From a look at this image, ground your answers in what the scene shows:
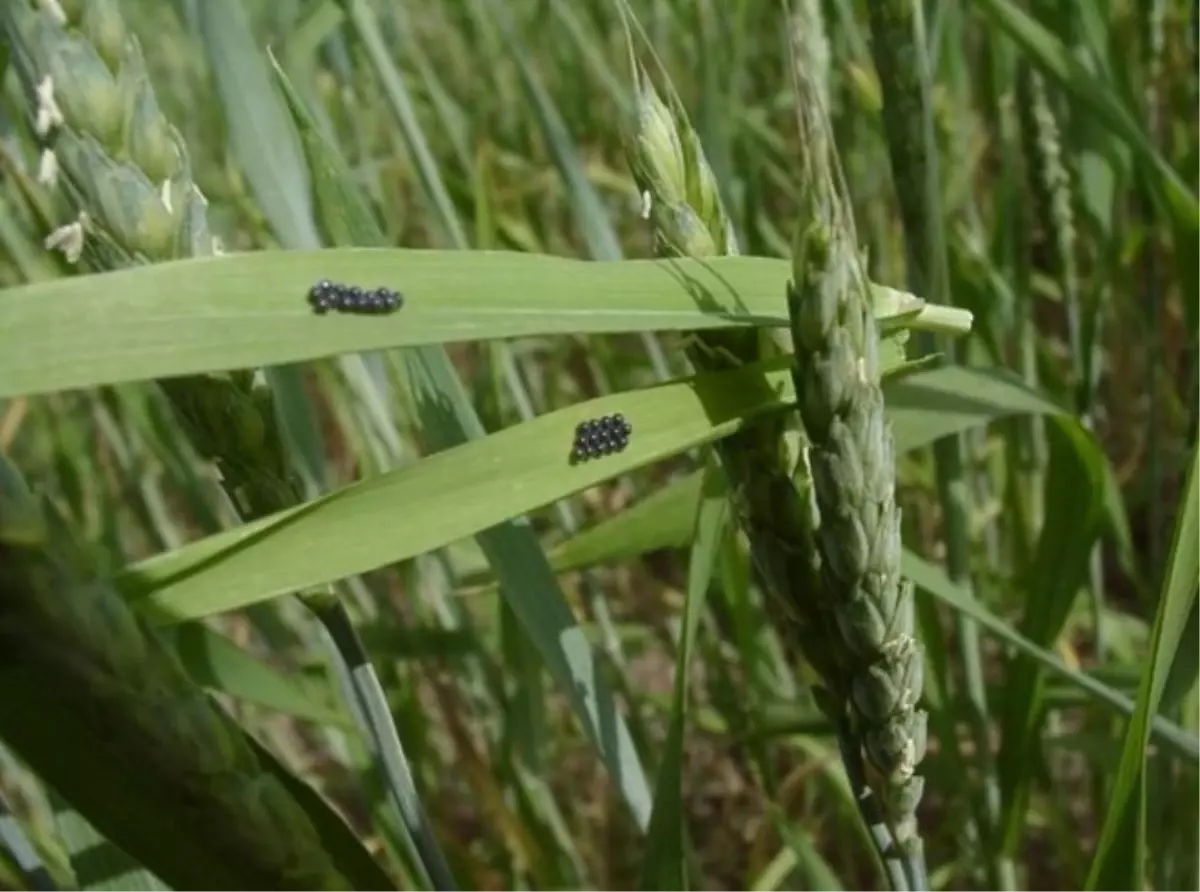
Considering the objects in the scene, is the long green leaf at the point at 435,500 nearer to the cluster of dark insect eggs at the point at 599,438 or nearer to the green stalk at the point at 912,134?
the cluster of dark insect eggs at the point at 599,438

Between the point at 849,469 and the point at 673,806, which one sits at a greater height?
the point at 849,469

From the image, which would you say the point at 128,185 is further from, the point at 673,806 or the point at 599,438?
the point at 673,806

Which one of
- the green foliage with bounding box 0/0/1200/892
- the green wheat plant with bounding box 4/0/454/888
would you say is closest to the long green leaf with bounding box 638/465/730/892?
the green foliage with bounding box 0/0/1200/892

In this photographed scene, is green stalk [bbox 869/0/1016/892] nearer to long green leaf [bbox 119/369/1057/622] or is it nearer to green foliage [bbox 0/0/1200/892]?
green foliage [bbox 0/0/1200/892]

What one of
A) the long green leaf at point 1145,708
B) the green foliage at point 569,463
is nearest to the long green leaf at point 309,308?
the green foliage at point 569,463

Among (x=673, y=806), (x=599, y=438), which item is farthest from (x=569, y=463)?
(x=673, y=806)

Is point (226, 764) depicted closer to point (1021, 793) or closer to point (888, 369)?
point (888, 369)

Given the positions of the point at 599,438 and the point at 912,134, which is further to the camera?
the point at 912,134
